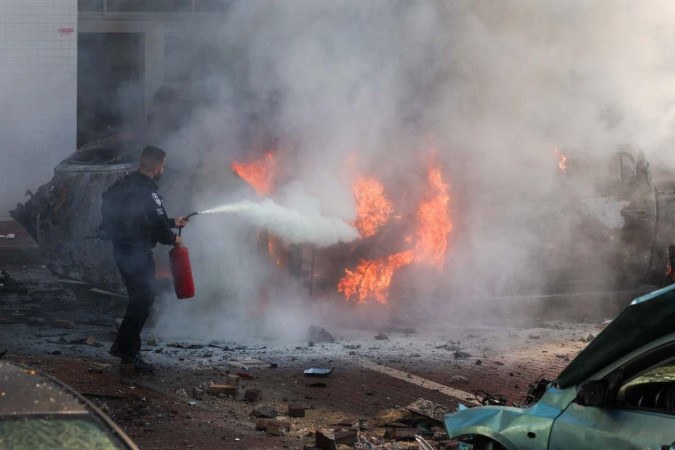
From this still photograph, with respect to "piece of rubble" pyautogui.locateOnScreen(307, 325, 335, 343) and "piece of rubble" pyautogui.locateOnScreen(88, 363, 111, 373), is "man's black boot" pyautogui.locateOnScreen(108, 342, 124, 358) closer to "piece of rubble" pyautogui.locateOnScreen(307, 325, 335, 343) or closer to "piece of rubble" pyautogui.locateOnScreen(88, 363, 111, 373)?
"piece of rubble" pyautogui.locateOnScreen(88, 363, 111, 373)

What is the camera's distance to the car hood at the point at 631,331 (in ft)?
12.5

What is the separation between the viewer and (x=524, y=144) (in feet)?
34.8

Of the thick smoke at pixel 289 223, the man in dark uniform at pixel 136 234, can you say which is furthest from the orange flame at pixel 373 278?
the man in dark uniform at pixel 136 234

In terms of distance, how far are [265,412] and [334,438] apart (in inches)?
37.5

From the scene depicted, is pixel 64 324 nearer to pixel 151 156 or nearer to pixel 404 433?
pixel 151 156

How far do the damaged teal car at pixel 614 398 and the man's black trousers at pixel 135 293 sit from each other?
12.8 ft

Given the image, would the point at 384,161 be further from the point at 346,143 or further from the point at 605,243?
the point at 605,243

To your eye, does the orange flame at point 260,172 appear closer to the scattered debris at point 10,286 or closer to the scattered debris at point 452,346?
the scattered debris at point 452,346

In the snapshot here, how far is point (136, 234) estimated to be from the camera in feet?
25.8

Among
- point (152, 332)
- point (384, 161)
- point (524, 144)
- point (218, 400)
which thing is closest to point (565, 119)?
point (524, 144)

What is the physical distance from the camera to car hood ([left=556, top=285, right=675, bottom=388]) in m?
3.82

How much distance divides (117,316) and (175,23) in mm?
7796

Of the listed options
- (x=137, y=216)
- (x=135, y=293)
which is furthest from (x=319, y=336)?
(x=137, y=216)

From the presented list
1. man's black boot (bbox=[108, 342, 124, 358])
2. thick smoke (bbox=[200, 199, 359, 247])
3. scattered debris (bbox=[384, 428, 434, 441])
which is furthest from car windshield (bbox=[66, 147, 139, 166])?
scattered debris (bbox=[384, 428, 434, 441])
